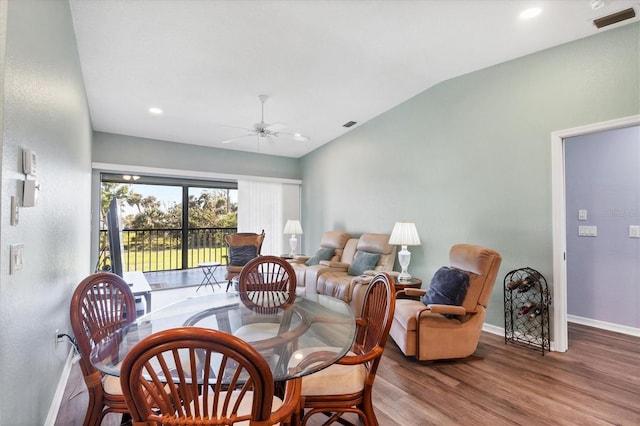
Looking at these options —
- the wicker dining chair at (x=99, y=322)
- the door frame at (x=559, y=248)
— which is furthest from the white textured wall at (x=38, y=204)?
the door frame at (x=559, y=248)

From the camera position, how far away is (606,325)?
358 centimetres

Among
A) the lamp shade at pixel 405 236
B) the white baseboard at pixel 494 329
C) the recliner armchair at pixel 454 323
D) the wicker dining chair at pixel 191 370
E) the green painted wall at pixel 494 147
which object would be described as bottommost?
the white baseboard at pixel 494 329

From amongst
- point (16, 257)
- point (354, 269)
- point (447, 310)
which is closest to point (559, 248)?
point (447, 310)

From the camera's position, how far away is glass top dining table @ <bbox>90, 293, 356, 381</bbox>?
1.42 m

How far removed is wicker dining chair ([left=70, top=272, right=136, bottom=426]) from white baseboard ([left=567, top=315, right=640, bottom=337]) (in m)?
4.78

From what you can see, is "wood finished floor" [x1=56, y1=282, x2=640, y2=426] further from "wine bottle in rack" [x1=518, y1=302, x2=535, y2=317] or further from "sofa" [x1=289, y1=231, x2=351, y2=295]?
"sofa" [x1=289, y1=231, x2=351, y2=295]

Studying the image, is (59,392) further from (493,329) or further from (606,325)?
(606,325)

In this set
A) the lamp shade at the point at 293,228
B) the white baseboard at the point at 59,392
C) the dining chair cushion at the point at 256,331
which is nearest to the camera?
the dining chair cushion at the point at 256,331

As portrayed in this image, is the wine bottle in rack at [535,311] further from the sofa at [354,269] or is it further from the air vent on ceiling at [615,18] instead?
the air vent on ceiling at [615,18]

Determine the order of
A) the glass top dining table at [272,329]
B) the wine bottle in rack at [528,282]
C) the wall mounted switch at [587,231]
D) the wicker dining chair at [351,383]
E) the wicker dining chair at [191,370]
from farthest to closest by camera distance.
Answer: the wall mounted switch at [587,231] → the wine bottle in rack at [528,282] → the wicker dining chair at [351,383] → the glass top dining table at [272,329] → the wicker dining chair at [191,370]

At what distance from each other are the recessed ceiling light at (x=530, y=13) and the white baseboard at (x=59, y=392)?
4.45 meters

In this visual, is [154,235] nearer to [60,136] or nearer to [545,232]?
[60,136]

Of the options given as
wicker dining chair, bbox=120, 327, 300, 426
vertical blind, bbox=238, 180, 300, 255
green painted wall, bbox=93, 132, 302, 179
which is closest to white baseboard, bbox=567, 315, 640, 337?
wicker dining chair, bbox=120, 327, 300, 426

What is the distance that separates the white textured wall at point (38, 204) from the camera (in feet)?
3.76
